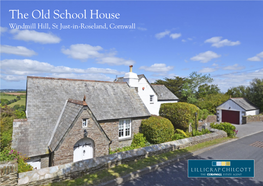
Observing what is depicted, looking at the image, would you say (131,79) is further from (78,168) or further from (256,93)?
(256,93)

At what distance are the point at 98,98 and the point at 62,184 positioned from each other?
9970 millimetres

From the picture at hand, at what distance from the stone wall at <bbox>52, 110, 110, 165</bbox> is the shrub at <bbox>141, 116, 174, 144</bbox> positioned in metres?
5.31

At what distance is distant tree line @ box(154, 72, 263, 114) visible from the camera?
31359 millimetres

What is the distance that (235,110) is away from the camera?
1125 inches

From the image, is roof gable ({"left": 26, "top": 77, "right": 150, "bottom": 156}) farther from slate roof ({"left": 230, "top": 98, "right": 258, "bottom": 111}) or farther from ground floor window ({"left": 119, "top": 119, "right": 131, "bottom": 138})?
slate roof ({"left": 230, "top": 98, "right": 258, "bottom": 111})

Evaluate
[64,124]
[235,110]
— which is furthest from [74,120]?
[235,110]

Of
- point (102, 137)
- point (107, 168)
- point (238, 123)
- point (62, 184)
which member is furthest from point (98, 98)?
point (238, 123)

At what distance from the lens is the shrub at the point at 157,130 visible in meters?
15.6

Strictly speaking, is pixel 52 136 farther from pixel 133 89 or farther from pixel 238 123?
pixel 238 123

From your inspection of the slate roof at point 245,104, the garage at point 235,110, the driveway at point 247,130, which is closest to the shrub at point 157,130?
the driveway at point 247,130

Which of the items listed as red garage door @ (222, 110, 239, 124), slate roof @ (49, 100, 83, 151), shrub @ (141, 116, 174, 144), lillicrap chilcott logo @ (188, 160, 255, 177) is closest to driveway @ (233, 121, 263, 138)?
red garage door @ (222, 110, 239, 124)

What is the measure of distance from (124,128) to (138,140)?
6.50 ft

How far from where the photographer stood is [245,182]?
26.3ft

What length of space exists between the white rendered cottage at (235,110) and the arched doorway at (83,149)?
27897mm
